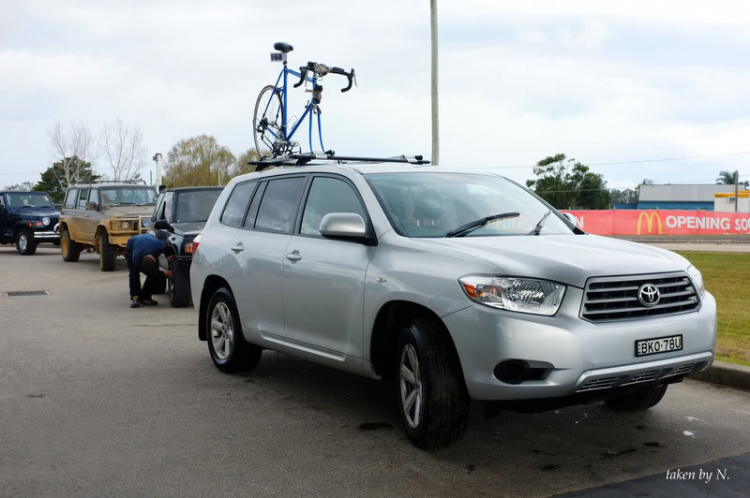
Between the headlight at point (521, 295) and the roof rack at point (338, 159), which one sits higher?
the roof rack at point (338, 159)

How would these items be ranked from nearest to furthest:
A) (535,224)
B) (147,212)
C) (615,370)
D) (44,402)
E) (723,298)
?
(615,370) < (535,224) < (44,402) < (723,298) < (147,212)

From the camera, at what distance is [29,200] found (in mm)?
27453

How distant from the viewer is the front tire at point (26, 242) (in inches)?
1035

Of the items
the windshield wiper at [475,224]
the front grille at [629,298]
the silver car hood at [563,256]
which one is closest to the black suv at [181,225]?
the windshield wiper at [475,224]

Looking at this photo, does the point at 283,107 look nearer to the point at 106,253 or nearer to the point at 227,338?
the point at 106,253

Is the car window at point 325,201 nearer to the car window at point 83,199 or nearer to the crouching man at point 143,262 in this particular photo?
the crouching man at point 143,262

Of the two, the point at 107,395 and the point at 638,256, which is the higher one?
the point at 638,256

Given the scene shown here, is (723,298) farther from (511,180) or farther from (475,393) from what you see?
(475,393)

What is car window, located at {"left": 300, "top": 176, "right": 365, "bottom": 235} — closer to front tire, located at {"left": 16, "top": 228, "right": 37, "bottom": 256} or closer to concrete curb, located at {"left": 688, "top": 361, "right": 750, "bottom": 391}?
concrete curb, located at {"left": 688, "top": 361, "right": 750, "bottom": 391}

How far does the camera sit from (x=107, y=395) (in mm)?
6824

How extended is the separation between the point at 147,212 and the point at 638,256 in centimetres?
1616

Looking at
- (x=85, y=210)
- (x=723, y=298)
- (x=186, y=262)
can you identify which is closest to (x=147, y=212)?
(x=85, y=210)

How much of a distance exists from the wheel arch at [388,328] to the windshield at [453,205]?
501 millimetres

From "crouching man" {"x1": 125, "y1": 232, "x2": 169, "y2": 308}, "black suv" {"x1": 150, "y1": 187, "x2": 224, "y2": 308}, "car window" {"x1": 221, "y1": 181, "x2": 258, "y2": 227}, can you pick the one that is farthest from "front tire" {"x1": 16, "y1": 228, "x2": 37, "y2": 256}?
"car window" {"x1": 221, "y1": 181, "x2": 258, "y2": 227}
